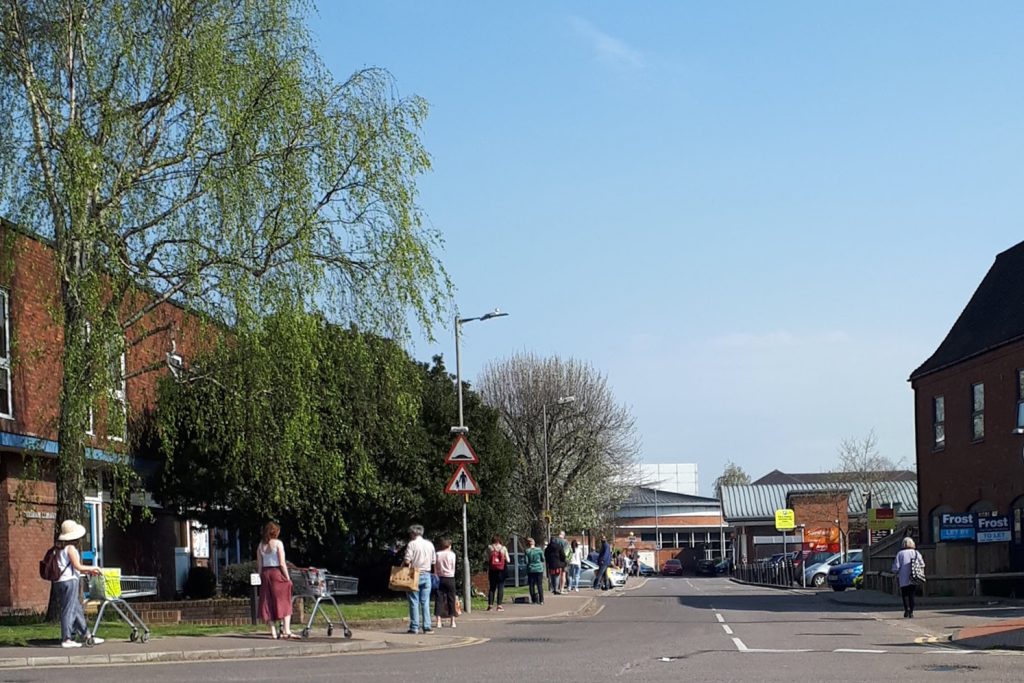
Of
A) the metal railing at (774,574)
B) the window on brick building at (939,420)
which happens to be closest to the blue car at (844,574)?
the window on brick building at (939,420)

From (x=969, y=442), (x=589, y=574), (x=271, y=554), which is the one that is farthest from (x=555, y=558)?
(x=589, y=574)

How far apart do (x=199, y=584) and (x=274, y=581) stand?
16.9 metres

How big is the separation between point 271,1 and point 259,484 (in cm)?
1166

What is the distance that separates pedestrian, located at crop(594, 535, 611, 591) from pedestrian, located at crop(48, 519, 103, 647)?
107ft

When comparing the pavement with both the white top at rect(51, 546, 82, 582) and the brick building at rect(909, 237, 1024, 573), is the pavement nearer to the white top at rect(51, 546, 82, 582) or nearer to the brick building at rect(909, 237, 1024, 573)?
the white top at rect(51, 546, 82, 582)

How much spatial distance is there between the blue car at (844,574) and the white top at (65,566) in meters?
34.1

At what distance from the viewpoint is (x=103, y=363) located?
21.1 meters

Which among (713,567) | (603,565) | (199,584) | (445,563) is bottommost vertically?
(713,567)

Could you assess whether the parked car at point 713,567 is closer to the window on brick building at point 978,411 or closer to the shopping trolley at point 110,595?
the window on brick building at point 978,411

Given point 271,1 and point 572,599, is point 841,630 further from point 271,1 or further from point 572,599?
point 572,599

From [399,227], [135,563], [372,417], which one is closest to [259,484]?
[135,563]

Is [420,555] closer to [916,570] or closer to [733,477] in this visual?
[916,570]

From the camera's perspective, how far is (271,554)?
20.4 metres

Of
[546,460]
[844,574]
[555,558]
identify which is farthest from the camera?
[546,460]
